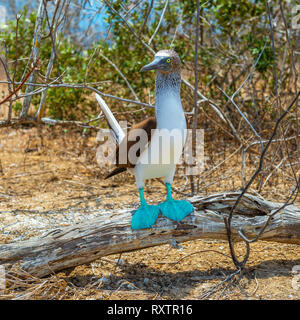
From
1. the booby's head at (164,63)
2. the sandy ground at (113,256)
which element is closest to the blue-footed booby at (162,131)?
the booby's head at (164,63)

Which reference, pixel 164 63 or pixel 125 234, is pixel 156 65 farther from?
pixel 125 234

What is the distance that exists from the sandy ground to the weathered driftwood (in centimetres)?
15

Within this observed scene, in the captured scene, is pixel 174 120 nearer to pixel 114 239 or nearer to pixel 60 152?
pixel 114 239

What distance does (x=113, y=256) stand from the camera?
2.86 m

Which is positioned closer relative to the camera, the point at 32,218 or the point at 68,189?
the point at 32,218

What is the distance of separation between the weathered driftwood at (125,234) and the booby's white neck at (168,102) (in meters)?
0.67

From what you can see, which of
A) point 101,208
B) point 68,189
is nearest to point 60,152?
point 68,189

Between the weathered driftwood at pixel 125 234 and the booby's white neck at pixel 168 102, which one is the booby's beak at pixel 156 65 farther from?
the weathered driftwood at pixel 125 234

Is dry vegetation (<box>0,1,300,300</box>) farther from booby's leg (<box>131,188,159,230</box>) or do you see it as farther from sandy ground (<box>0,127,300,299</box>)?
booby's leg (<box>131,188,159,230</box>)

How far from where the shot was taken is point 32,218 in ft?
11.2

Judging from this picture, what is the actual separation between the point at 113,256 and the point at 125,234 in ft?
1.63

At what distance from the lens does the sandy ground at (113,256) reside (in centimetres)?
232
